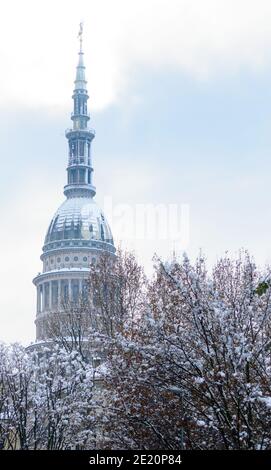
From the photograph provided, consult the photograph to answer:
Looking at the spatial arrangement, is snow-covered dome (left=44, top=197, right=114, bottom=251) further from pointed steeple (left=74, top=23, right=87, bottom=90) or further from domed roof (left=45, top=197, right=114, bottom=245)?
pointed steeple (left=74, top=23, right=87, bottom=90)

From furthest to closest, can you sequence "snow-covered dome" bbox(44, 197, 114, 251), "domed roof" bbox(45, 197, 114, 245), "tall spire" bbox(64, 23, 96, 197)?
"tall spire" bbox(64, 23, 96, 197), "domed roof" bbox(45, 197, 114, 245), "snow-covered dome" bbox(44, 197, 114, 251)

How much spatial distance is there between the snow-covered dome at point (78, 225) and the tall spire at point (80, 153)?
5.85 ft

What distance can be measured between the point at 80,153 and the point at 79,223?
45.2ft

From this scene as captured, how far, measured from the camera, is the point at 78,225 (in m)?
148

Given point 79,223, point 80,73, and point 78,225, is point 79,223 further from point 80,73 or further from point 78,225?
point 80,73

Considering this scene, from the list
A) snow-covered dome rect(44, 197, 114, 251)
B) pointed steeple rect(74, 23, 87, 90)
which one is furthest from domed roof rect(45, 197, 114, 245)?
pointed steeple rect(74, 23, 87, 90)

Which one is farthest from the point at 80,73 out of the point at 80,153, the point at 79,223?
the point at 79,223

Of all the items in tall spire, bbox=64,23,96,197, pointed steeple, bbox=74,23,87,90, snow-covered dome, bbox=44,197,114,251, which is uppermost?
pointed steeple, bbox=74,23,87,90

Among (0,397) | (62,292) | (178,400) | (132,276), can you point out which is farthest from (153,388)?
(62,292)

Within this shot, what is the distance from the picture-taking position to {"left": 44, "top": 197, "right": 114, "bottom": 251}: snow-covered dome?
14850cm

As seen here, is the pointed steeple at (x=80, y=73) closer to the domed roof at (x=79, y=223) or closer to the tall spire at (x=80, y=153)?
the tall spire at (x=80, y=153)

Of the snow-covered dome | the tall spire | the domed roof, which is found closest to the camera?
the snow-covered dome

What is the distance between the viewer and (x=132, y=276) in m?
59.5

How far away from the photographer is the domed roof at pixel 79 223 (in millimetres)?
148625
